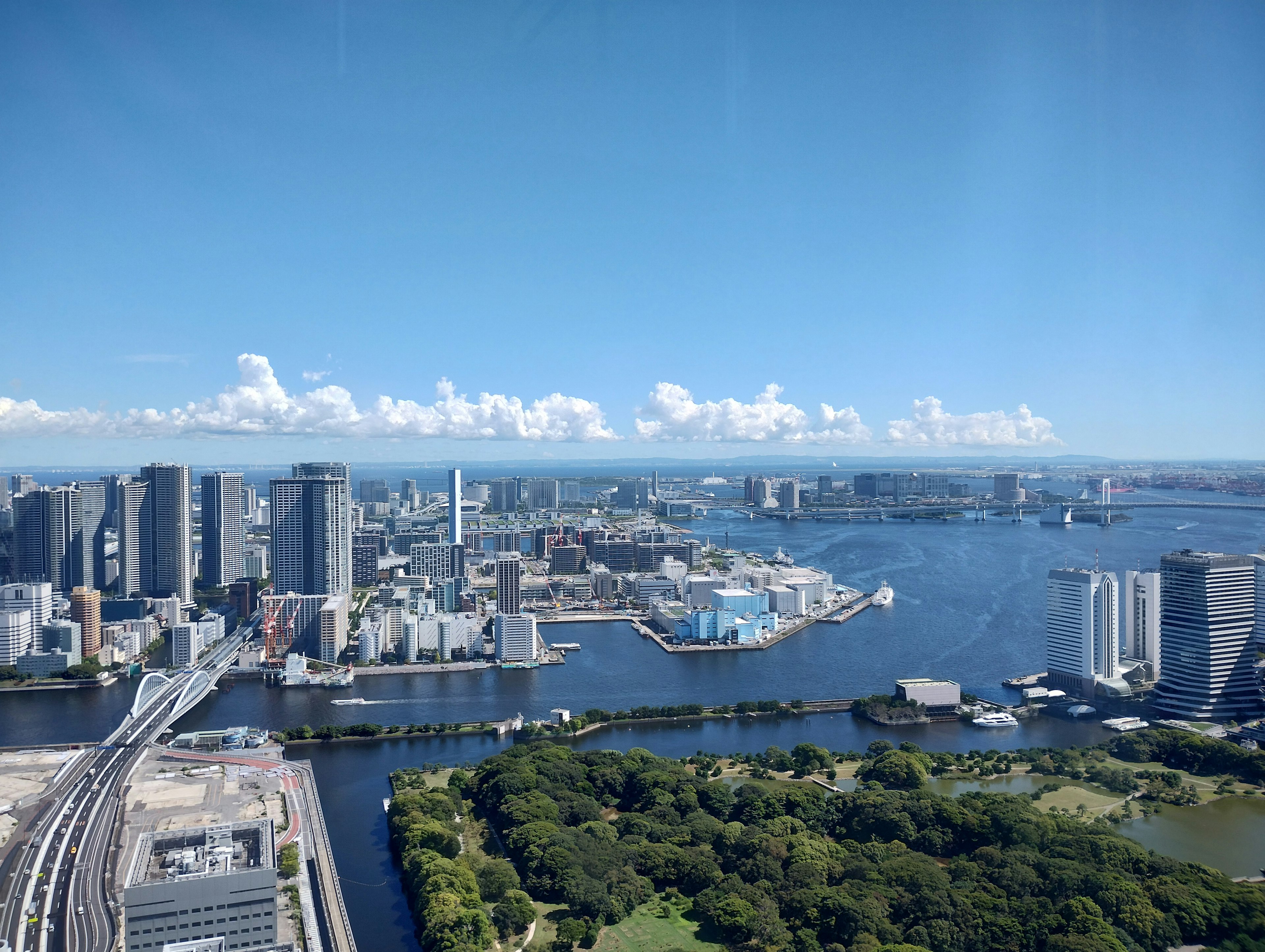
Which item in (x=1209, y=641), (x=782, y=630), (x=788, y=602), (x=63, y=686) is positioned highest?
(x=1209, y=641)

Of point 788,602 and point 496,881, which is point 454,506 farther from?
point 496,881

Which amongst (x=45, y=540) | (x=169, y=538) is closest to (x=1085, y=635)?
(x=169, y=538)

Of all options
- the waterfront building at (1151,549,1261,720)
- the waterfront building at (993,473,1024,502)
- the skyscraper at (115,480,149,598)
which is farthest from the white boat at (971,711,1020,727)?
the waterfront building at (993,473,1024,502)

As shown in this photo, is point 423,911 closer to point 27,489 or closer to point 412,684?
point 412,684

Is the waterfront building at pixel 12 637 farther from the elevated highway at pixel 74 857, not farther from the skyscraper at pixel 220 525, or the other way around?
the skyscraper at pixel 220 525

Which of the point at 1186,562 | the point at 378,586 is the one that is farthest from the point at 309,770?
the point at 378,586

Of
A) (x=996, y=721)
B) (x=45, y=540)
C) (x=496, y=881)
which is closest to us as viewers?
(x=496, y=881)
